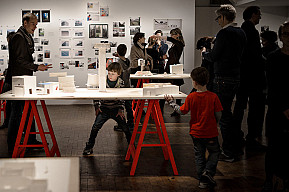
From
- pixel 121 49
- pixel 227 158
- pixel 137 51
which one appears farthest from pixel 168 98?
pixel 137 51

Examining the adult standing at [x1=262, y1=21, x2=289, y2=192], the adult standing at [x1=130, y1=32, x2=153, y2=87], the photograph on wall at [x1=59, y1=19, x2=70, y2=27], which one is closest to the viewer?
the adult standing at [x1=262, y1=21, x2=289, y2=192]

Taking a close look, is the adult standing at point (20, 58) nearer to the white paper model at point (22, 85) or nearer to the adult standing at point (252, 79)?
the white paper model at point (22, 85)

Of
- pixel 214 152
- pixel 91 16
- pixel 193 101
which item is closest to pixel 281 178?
pixel 214 152

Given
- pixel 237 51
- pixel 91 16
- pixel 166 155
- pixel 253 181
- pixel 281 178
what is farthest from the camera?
pixel 91 16

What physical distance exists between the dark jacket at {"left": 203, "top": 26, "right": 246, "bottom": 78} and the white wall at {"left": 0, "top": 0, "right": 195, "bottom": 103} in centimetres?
519

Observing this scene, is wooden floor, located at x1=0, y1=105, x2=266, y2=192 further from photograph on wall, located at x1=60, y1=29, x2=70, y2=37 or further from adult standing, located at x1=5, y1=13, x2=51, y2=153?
photograph on wall, located at x1=60, y1=29, x2=70, y2=37

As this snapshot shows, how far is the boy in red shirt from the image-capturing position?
3.77m

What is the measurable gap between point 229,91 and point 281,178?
5.02 feet

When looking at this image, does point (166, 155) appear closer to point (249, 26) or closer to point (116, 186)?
point (116, 186)

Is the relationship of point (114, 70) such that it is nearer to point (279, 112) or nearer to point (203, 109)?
point (203, 109)

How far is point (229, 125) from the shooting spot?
468cm

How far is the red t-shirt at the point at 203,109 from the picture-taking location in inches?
148

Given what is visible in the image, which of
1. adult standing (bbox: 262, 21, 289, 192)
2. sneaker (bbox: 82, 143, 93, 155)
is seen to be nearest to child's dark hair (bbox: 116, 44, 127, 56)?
sneaker (bbox: 82, 143, 93, 155)

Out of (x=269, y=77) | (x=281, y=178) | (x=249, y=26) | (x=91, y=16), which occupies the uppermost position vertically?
(x=91, y=16)
